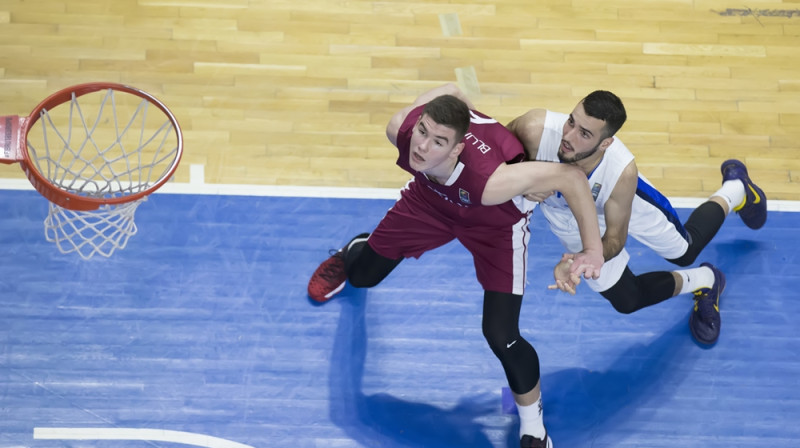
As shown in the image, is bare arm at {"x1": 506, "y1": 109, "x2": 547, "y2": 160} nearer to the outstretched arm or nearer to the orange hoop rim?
the outstretched arm

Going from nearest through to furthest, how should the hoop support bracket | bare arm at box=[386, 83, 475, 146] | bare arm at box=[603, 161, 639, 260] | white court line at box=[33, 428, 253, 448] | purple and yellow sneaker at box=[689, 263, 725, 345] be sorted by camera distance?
1. the hoop support bracket
2. bare arm at box=[603, 161, 639, 260]
3. bare arm at box=[386, 83, 475, 146]
4. white court line at box=[33, 428, 253, 448]
5. purple and yellow sneaker at box=[689, 263, 725, 345]

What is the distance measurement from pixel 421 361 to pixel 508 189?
1591 millimetres

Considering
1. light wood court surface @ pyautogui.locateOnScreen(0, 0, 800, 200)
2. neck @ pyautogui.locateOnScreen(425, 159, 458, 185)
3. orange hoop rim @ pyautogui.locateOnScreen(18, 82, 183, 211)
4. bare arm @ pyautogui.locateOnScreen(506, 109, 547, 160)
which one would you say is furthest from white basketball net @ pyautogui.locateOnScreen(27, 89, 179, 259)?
bare arm @ pyautogui.locateOnScreen(506, 109, 547, 160)

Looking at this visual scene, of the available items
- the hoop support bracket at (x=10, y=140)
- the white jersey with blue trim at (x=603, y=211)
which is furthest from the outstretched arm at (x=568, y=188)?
the hoop support bracket at (x=10, y=140)

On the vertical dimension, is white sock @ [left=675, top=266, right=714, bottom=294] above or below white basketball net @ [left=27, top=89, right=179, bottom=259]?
above

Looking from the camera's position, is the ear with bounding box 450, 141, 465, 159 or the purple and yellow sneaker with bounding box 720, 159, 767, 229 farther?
the purple and yellow sneaker with bounding box 720, 159, 767, 229

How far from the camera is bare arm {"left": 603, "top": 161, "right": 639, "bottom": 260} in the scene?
4.99m

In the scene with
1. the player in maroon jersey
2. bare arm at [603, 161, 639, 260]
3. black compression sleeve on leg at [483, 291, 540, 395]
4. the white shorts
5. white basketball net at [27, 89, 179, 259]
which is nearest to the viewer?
the player in maroon jersey

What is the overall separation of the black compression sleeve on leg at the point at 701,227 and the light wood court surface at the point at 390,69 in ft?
2.00

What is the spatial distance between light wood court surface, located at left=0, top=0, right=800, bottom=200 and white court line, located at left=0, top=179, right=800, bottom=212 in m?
0.07

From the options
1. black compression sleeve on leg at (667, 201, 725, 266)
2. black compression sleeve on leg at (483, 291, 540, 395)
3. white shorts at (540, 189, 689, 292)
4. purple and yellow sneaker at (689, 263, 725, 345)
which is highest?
white shorts at (540, 189, 689, 292)

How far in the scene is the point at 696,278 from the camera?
5949mm

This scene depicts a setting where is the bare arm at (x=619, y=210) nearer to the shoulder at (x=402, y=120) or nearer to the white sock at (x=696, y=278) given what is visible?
the white sock at (x=696, y=278)

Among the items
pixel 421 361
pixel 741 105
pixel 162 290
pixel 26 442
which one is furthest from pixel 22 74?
pixel 741 105
